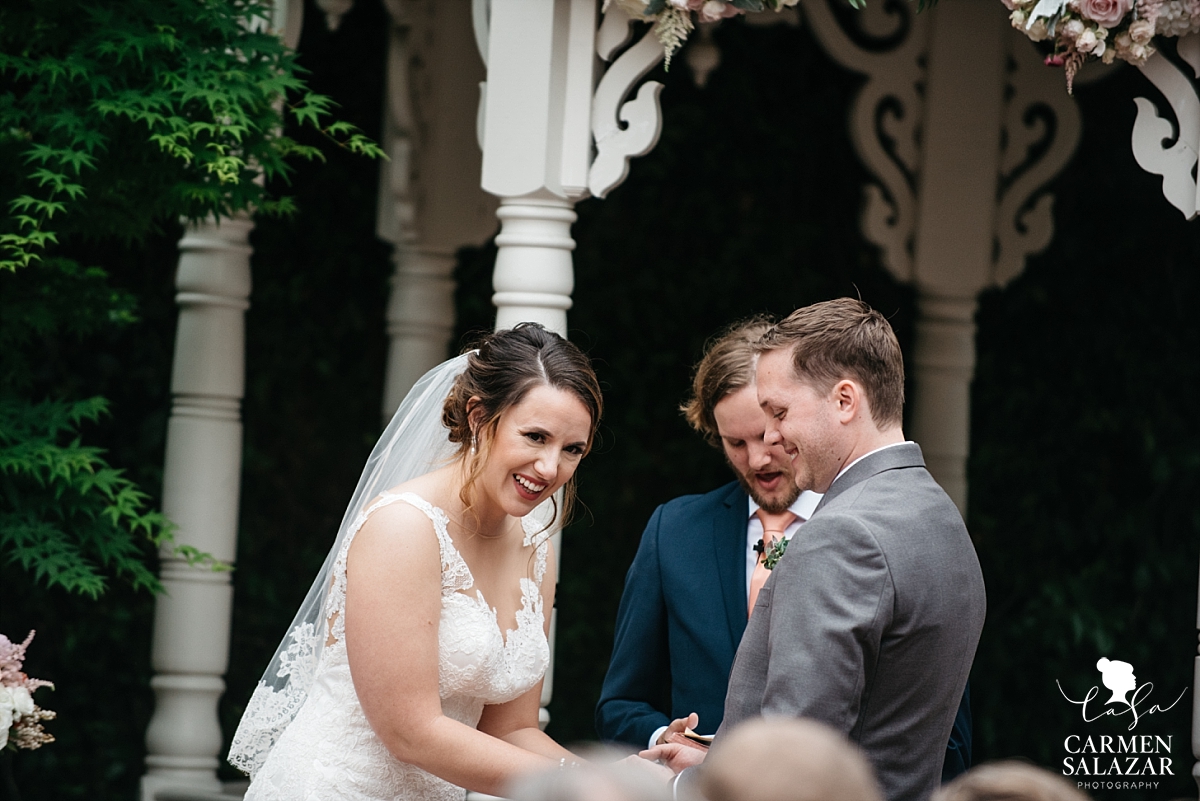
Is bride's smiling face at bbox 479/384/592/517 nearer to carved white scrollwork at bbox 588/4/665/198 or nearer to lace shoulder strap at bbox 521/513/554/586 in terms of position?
lace shoulder strap at bbox 521/513/554/586

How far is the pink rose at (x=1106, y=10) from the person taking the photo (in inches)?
131

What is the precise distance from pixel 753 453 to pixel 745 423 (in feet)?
0.25

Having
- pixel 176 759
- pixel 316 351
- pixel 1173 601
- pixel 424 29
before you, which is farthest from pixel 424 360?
pixel 1173 601

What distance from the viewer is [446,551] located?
8.93ft

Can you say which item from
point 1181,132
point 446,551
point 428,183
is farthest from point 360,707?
point 428,183

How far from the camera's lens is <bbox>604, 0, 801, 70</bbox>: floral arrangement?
11.5 feet

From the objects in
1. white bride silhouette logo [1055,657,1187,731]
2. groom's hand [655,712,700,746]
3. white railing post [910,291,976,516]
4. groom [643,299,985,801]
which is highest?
white railing post [910,291,976,516]

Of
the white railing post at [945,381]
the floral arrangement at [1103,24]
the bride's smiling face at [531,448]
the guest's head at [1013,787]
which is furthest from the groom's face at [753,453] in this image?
the white railing post at [945,381]

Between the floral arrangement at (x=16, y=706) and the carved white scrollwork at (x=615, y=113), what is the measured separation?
6.12 ft

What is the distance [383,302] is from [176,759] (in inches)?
98.2

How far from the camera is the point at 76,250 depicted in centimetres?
540

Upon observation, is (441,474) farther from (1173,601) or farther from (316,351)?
(1173,601)

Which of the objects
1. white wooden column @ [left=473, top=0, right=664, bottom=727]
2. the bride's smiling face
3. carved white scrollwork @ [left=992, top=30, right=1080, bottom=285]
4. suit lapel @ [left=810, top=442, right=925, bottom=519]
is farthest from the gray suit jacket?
carved white scrollwork @ [left=992, top=30, right=1080, bottom=285]

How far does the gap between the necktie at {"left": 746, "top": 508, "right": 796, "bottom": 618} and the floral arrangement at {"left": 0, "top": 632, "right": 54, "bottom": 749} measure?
1.66 meters
